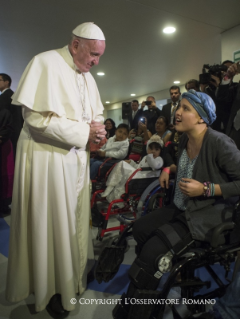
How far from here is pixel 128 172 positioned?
2.99 m

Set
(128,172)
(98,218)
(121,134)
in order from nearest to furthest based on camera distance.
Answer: (98,218) → (128,172) → (121,134)

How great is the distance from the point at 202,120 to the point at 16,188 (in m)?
1.27

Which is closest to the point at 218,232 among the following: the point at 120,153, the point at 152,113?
the point at 120,153

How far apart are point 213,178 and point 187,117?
0.41m

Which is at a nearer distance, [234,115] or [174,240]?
[174,240]

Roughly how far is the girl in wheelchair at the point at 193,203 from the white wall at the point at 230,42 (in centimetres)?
260

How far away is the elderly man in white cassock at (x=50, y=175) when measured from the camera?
1.43 m

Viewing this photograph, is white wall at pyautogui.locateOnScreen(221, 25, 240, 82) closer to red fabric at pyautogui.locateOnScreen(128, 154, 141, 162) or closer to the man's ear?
red fabric at pyautogui.locateOnScreen(128, 154, 141, 162)

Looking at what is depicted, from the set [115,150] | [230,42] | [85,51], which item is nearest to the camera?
[85,51]

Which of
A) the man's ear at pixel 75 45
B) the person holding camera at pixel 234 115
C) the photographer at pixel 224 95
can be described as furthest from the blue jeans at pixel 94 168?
the man's ear at pixel 75 45

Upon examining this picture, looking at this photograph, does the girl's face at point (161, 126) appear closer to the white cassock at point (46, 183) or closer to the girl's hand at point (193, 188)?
the white cassock at point (46, 183)

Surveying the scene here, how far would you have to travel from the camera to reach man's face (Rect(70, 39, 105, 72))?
1.51m

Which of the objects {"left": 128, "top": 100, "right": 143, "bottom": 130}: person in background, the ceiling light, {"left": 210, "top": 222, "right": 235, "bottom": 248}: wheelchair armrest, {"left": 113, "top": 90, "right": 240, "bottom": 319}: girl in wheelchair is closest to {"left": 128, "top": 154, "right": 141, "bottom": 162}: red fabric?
{"left": 128, "top": 100, "right": 143, "bottom": 130}: person in background

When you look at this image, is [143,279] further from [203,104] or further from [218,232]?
[203,104]
